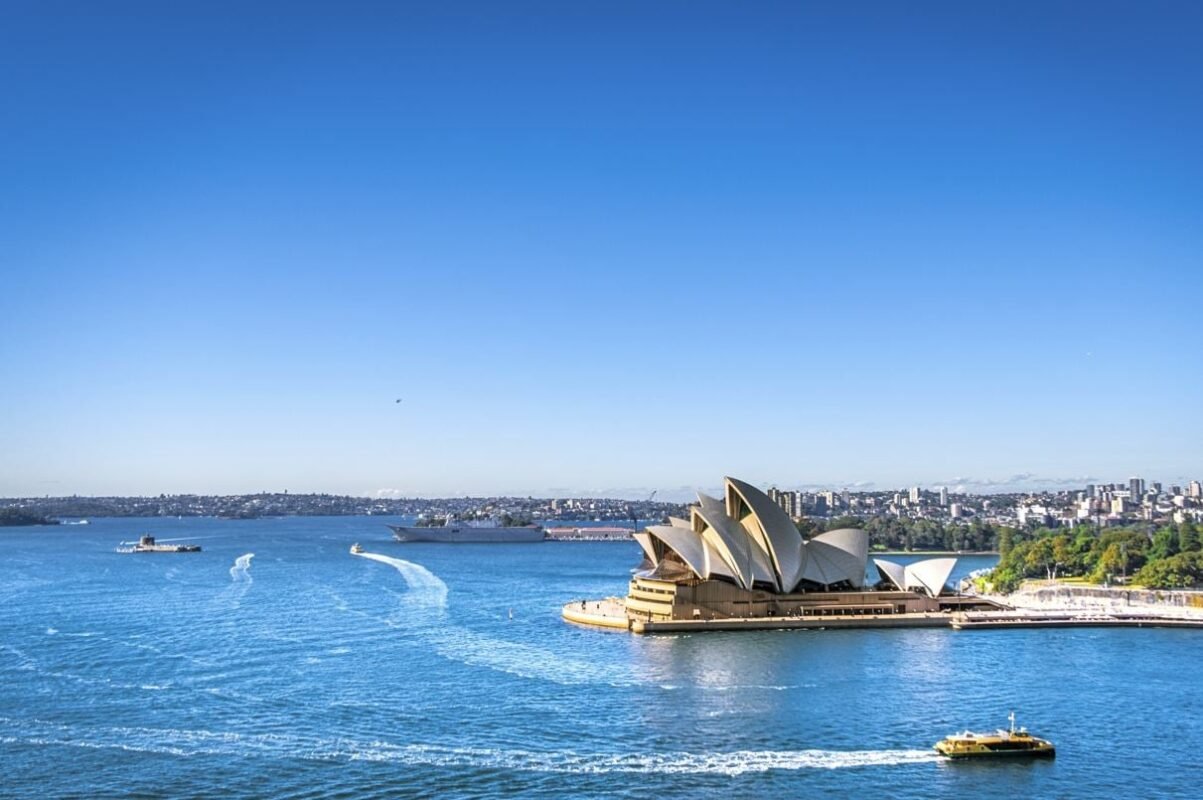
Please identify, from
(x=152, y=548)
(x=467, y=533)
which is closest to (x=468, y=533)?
(x=467, y=533)

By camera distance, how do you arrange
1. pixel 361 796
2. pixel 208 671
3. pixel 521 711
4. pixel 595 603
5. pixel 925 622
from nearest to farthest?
1. pixel 361 796
2. pixel 521 711
3. pixel 208 671
4. pixel 925 622
5. pixel 595 603

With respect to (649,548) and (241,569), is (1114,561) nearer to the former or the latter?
(649,548)

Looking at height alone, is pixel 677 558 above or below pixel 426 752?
above

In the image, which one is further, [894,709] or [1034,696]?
[1034,696]

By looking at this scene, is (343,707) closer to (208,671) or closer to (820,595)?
(208,671)

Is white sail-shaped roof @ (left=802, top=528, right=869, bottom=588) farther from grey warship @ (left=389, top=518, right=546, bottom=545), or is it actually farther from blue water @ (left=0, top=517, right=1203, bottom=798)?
grey warship @ (left=389, top=518, right=546, bottom=545)

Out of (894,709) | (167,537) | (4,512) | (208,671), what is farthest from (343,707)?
(4,512)
